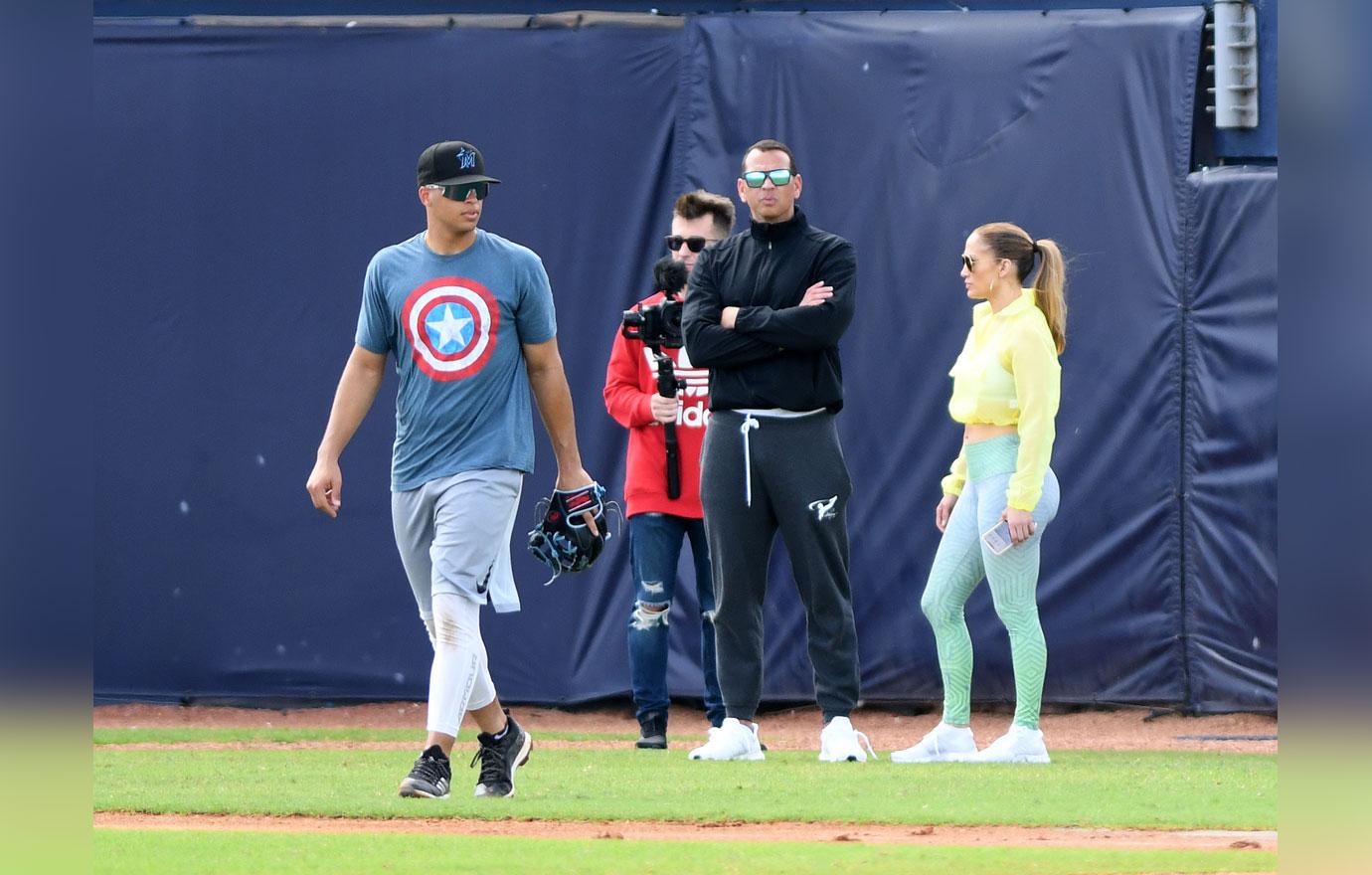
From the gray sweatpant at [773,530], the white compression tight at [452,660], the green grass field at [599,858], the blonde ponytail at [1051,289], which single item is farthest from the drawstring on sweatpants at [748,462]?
A: the green grass field at [599,858]

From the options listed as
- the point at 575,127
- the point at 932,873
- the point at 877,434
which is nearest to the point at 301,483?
the point at 575,127

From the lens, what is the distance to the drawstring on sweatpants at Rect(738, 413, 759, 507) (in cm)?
777

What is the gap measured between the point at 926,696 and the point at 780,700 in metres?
0.82

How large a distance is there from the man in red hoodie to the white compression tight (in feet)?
7.66

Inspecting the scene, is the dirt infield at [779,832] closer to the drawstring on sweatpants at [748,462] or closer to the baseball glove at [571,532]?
the baseball glove at [571,532]

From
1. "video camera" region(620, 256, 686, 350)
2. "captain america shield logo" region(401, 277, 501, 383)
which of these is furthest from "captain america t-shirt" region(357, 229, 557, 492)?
"video camera" region(620, 256, 686, 350)

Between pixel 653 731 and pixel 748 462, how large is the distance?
1769 mm

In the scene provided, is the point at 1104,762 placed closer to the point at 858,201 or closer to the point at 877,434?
the point at 877,434

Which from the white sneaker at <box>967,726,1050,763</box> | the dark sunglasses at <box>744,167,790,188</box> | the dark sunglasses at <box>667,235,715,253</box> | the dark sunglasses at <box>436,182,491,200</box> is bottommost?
the white sneaker at <box>967,726,1050,763</box>

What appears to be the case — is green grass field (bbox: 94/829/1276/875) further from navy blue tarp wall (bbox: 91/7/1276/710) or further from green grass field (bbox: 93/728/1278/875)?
navy blue tarp wall (bbox: 91/7/1276/710)

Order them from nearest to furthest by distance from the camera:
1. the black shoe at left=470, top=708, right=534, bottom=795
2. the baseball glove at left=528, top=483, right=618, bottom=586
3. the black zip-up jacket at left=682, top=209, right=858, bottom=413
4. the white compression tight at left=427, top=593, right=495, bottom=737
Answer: the white compression tight at left=427, top=593, right=495, bottom=737 → the black shoe at left=470, top=708, right=534, bottom=795 → the baseball glove at left=528, top=483, right=618, bottom=586 → the black zip-up jacket at left=682, top=209, right=858, bottom=413

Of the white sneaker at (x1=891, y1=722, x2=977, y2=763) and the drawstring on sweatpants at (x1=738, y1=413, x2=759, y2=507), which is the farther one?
the white sneaker at (x1=891, y1=722, x2=977, y2=763)

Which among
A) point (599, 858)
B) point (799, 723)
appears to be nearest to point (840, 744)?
point (599, 858)

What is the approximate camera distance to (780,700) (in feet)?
36.7
